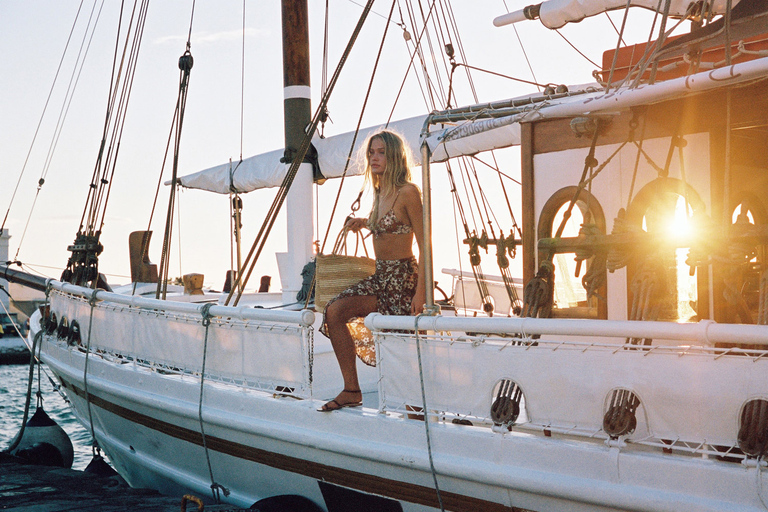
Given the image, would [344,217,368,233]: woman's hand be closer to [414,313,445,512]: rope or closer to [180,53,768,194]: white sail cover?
[180,53,768,194]: white sail cover

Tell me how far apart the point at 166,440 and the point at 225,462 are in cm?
87

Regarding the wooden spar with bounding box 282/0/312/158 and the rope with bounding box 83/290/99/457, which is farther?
the wooden spar with bounding box 282/0/312/158

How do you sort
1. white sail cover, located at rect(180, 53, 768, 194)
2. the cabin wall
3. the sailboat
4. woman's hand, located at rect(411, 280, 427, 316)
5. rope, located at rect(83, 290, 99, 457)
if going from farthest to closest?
rope, located at rect(83, 290, 99, 457), the cabin wall, woman's hand, located at rect(411, 280, 427, 316), white sail cover, located at rect(180, 53, 768, 194), the sailboat

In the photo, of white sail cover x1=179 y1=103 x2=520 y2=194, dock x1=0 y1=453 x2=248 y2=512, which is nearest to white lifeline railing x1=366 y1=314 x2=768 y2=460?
white sail cover x1=179 y1=103 x2=520 y2=194

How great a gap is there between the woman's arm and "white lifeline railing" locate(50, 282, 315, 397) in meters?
0.62

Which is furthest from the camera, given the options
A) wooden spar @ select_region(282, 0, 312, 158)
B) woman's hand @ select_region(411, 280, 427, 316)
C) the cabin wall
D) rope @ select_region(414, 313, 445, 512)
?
wooden spar @ select_region(282, 0, 312, 158)

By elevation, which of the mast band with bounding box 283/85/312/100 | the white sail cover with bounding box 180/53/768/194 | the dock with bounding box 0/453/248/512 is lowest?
the dock with bounding box 0/453/248/512

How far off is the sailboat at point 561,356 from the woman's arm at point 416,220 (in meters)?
0.11

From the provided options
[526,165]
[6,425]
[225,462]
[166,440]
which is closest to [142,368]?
[166,440]

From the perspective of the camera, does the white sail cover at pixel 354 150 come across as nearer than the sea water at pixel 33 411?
Yes

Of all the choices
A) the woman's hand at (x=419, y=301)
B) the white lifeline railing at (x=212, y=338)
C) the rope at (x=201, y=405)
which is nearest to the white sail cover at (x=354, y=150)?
the woman's hand at (x=419, y=301)

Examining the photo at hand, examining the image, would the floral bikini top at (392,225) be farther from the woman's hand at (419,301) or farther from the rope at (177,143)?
the rope at (177,143)

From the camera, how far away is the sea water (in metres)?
11.7

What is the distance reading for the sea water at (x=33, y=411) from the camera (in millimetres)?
11695
